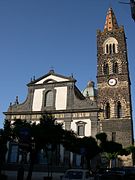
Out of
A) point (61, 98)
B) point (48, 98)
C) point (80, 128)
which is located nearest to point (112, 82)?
point (61, 98)

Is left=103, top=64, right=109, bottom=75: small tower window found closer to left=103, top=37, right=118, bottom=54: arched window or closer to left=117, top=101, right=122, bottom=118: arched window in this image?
left=103, top=37, right=118, bottom=54: arched window

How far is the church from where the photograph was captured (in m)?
42.2

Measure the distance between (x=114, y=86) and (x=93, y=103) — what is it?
18.2ft

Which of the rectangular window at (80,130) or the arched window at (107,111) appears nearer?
the rectangular window at (80,130)

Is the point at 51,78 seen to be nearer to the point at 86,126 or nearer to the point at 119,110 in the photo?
the point at 86,126

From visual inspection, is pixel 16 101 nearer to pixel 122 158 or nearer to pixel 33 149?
pixel 122 158

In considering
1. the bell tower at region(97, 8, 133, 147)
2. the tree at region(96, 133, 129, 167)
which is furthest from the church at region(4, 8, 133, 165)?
the tree at region(96, 133, 129, 167)

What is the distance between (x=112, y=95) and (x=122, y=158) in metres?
10.5

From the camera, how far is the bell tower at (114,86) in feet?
140

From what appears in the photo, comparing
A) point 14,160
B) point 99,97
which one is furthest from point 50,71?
point 14,160

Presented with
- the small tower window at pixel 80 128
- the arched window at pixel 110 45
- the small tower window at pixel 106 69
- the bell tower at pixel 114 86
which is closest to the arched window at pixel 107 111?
the bell tower at pixel 114 86

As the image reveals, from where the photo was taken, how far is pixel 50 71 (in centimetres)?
4762

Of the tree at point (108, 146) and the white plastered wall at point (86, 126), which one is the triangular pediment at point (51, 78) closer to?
the white plastered wall at point (86, 126)

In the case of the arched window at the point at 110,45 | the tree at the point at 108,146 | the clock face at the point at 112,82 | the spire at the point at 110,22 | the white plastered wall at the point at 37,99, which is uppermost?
the spire at the point at 110,22
